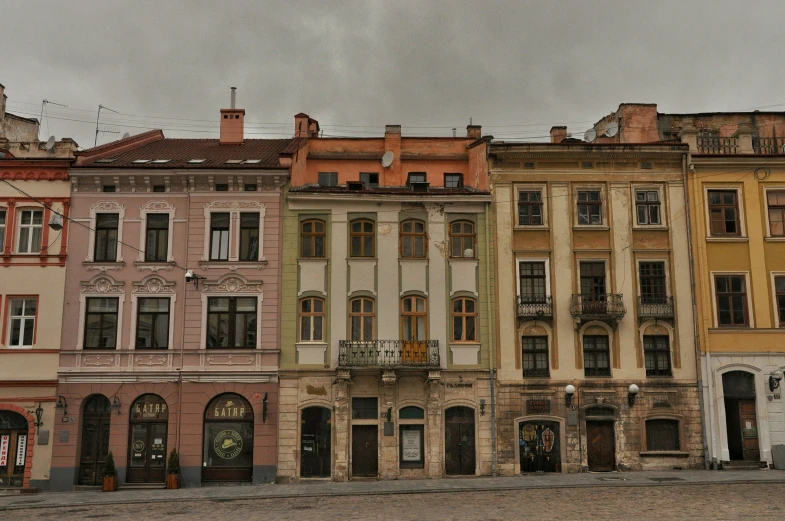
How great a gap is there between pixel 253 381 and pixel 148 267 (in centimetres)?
602

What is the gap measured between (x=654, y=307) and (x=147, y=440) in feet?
65.6

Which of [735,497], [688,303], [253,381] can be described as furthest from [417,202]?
[735,497]

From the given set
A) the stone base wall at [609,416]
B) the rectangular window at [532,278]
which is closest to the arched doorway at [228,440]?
the stone base wall at [609,416]

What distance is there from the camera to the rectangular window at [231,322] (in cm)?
2908

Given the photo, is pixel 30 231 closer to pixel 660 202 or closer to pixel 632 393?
pixel 632 393

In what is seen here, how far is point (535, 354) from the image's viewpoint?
29719 mm

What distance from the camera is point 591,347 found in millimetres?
29828

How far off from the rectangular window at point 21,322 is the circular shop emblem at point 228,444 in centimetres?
803

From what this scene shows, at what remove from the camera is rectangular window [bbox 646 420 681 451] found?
29219 millimetres

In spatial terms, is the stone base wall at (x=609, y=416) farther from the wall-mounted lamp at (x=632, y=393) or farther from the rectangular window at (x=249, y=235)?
the rectangular window at (x=249, y=235)

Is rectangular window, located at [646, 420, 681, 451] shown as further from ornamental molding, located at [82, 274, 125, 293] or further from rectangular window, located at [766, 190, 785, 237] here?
ornamental molding, located at [82, 274, 125, 293]

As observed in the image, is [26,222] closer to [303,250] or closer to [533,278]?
[303,250]

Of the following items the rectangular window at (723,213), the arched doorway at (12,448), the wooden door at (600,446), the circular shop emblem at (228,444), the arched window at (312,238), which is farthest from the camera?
the rectangular window at (723,213)

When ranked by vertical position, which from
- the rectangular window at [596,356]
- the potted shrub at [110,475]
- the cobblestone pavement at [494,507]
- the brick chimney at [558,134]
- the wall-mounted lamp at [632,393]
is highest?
the brick chimney at [558,134]
